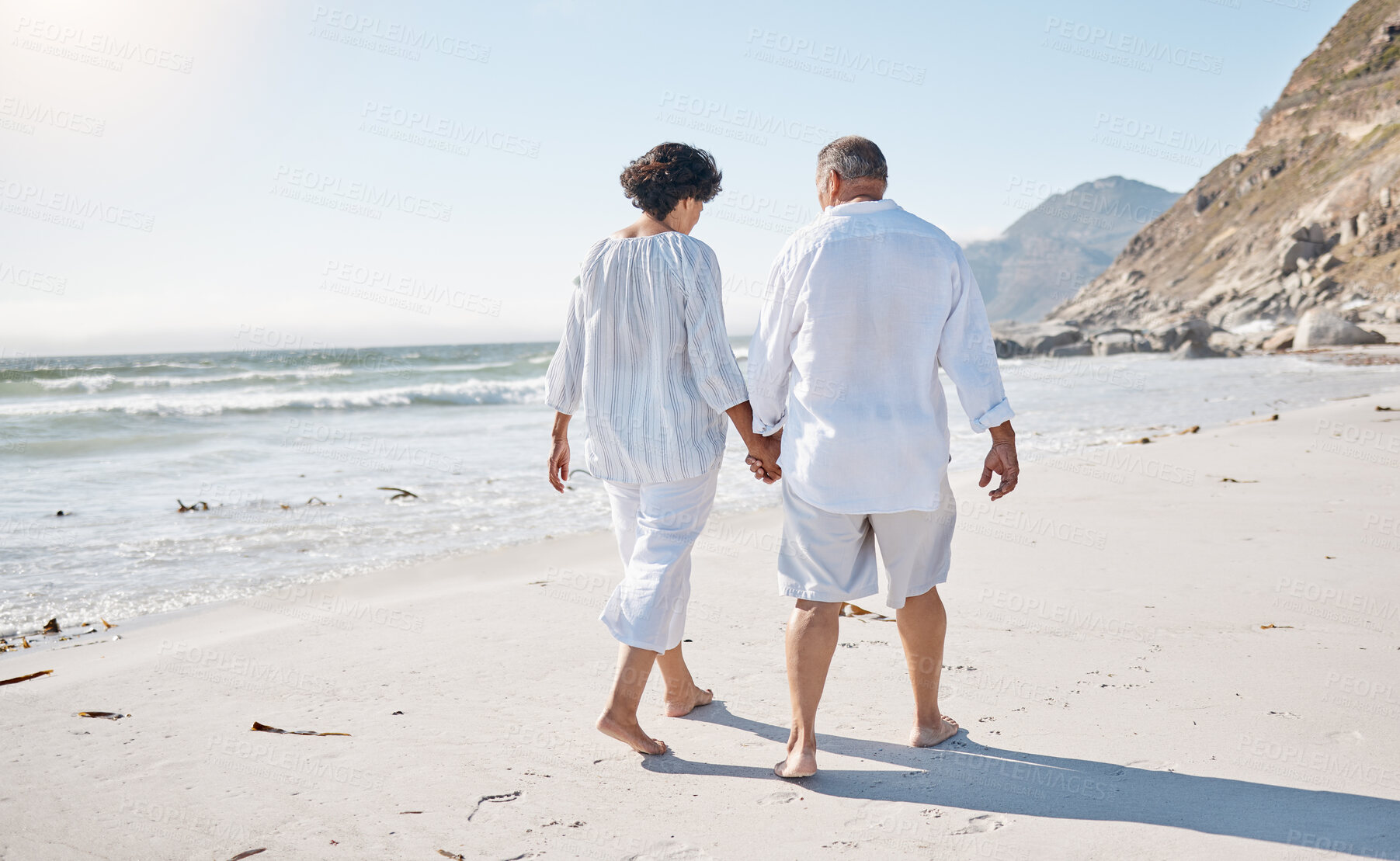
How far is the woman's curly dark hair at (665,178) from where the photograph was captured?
2.65 meters

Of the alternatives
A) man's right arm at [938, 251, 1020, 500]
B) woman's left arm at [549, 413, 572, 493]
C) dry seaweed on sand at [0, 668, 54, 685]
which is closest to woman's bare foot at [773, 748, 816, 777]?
man's right arm at [938, 251, 1020, 500]

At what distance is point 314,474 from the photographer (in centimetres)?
843

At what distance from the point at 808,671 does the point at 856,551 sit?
1.19 ft

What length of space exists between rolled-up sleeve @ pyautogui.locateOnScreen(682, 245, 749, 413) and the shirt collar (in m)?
0.42

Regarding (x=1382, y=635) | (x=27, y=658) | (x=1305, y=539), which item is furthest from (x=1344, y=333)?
(x=27, y=658)

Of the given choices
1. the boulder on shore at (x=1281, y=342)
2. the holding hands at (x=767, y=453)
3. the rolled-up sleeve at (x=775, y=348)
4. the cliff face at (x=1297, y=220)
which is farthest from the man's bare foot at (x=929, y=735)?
the cliff face at (x=1297, y=220)

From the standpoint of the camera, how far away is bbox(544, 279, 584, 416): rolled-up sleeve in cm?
277

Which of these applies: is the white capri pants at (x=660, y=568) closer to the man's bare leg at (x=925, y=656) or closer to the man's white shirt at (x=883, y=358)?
the man's white shirt at (x=883, y=358)

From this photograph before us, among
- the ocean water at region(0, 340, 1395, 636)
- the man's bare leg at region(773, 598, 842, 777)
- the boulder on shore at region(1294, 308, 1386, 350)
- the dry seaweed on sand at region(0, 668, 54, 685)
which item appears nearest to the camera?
the man's bare leg at region(773, 598, 842, 777)

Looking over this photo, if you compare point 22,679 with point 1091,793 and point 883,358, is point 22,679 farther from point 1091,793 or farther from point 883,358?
point 1091,793

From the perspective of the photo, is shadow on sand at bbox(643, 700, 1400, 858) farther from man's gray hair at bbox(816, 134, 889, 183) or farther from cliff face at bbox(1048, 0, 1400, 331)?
cliff face at bbox(1048, 0, 1400, 331)

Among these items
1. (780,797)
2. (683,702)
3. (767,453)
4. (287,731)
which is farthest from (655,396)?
(287,731)

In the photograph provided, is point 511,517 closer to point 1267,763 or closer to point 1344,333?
point 1267,763

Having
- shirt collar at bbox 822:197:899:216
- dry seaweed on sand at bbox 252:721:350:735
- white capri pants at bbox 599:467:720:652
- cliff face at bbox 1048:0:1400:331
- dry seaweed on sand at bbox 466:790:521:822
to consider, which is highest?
cliff face at bbox 1048:0:1400:331
